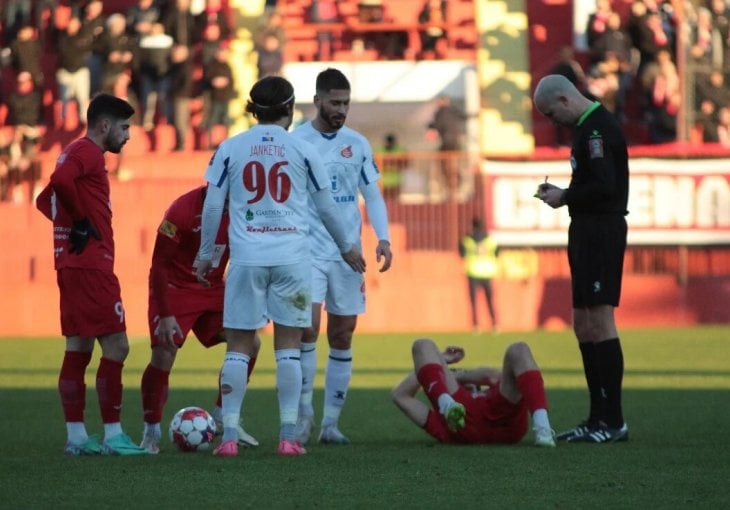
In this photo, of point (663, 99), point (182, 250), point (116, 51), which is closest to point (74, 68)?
point (116, 51)

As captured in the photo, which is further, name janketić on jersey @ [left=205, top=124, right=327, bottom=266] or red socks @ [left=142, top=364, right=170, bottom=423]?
red socks @ [left=142, top=364, right=170, bottom=423]

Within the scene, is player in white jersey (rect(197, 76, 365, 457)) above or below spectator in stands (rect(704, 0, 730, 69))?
below

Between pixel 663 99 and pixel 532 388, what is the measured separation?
69.3 ft

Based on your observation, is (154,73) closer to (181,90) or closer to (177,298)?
(181,90)

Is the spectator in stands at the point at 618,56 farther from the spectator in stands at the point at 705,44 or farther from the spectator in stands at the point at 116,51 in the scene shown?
the spectator in stands at the point at 116,51

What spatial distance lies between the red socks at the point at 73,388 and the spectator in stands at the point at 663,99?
69.5 feet

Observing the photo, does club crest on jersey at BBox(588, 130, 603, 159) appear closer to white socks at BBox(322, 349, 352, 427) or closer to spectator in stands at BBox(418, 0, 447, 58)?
white socks at BBox(322, 349, 352, 427)

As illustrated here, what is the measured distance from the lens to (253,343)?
345 inches

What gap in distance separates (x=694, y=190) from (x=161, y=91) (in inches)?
380

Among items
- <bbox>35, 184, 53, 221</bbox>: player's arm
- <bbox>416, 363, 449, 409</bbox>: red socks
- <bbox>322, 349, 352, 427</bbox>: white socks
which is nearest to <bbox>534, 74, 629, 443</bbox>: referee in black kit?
<bbox>416, 363, 449, 409</bbox>: red socks

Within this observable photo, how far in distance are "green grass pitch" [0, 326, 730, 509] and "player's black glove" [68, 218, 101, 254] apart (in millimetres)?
1141

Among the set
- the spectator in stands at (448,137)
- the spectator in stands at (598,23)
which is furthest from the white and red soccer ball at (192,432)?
the spectator in stands at (598,23)

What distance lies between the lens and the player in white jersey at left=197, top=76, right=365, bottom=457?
841cm

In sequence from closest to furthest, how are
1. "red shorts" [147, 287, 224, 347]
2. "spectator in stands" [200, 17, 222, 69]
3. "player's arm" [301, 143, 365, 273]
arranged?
"player's arm" [301, 143, 365, 273] → "red shorts" [147, 287, 224, 347] → "spectator in stands" [200, 17, 222, 69]
